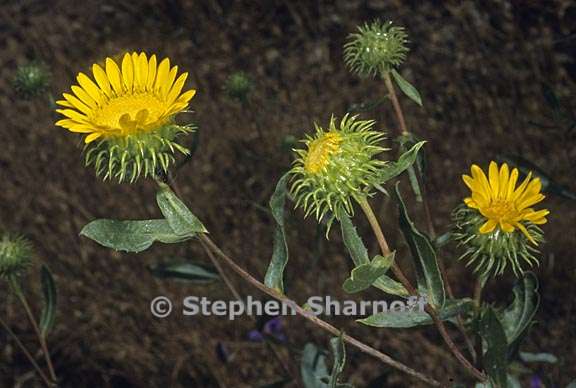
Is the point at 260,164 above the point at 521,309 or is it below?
above

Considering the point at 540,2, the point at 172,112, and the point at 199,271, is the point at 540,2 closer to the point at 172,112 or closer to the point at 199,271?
the point at 199,271

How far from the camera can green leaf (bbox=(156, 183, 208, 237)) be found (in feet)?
6.35

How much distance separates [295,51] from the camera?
14.9ft

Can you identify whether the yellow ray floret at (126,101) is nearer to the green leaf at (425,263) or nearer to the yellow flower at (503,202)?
the green leaf at (425,263)

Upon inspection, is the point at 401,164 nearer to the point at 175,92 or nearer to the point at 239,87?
the point at 175,92

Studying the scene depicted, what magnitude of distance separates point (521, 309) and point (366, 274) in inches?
25.2

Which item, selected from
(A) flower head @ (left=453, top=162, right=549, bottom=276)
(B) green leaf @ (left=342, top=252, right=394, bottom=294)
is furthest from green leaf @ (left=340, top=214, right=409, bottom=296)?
(A) flower head @ (left=453, top=162, right=549, bottom=276)

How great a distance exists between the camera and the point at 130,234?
6.44ft

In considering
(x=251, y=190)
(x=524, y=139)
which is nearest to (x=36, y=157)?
(x=251, y=190)

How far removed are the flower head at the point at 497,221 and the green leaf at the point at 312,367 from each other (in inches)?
35.2

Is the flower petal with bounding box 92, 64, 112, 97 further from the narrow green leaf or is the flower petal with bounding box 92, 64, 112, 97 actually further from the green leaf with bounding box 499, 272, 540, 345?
the green leaf with bounding box 499, 272, 540, 345

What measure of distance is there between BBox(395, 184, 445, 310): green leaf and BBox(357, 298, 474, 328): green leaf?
27mm

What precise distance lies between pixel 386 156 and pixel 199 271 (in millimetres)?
1379

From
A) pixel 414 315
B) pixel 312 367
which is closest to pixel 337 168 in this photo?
pixel 414 315
